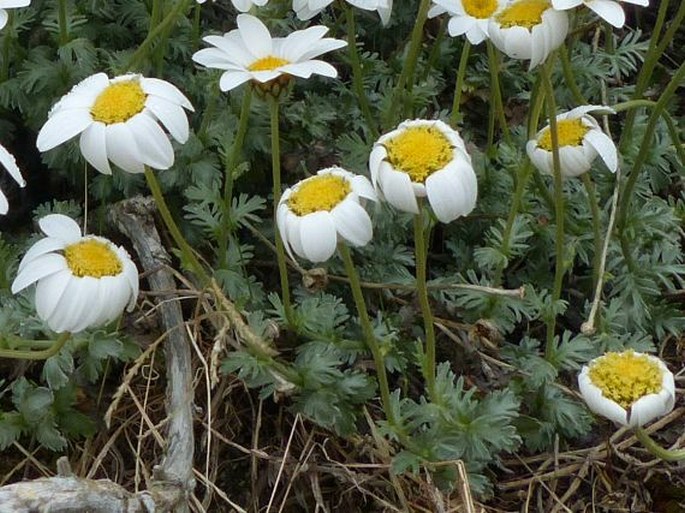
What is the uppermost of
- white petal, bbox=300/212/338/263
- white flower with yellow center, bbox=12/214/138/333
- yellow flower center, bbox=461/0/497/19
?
yellow flower center, bbox=461/0/497/19

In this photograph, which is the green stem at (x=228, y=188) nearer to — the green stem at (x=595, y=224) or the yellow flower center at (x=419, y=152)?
the yellow flower center at (x=419, y=152)

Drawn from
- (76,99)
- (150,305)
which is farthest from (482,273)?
(76,99)

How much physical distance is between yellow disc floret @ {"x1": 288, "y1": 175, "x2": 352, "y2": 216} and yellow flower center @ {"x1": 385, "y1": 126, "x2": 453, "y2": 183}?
0.08m

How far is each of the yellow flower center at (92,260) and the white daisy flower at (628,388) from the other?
661mm

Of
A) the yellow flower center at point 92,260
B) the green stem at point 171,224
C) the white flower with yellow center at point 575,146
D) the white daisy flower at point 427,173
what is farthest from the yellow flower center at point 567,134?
the yellow flower center at point 92,260

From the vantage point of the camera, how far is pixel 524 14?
132 centimetres

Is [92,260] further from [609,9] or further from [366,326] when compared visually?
[609,9]

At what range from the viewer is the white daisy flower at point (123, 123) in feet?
4.07

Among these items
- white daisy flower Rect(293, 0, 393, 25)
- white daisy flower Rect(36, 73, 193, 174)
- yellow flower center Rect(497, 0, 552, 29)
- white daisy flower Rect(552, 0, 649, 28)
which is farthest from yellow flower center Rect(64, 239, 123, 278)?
white daisy flower Rect(552, 0, 649, 28)

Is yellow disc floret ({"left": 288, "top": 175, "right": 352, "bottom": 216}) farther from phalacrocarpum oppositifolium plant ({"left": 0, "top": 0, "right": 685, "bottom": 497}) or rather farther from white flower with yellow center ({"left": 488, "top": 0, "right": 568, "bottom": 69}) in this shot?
white flower with yellow center ({"left": 488, "top": 0, "right": 568, "bottom": 69})

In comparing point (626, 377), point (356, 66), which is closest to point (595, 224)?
point (626, 377)

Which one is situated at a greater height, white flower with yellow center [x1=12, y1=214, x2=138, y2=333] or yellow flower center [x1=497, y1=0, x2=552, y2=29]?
yellow flower center [x1=497, y1=0, x2=552, y2=29]

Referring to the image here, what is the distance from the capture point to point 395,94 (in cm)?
178

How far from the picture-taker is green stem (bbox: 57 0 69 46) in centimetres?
180
